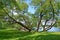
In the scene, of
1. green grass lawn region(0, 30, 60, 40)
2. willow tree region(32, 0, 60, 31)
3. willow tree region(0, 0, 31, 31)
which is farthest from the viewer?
willow tree region(0, 0, 31, 31)

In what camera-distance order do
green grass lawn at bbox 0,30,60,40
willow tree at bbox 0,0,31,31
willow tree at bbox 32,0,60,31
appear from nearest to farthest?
green grass lawn at bbox 0,30,60,40 < willow tree at bbox 32,0,60,31 < willow tree at bbox 0,0,31,31

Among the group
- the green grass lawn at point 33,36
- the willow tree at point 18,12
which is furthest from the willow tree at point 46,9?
the green grass lawn at point 33,36

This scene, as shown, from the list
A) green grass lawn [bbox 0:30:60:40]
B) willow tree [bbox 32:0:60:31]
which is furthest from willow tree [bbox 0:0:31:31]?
green grass lawn [bbox 0:30:60:40]

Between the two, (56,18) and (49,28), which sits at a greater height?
(56,18)

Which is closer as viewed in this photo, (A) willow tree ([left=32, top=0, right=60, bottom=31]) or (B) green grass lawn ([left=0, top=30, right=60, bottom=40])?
(B) green grass lawn ([left=0, top=30, right=60, bottom=40])

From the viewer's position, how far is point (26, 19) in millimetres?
20750

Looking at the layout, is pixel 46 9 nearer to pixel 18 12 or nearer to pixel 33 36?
pixel 18 12

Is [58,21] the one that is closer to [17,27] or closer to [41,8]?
[41,8]

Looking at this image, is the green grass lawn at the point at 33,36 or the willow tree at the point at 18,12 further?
the willow tree at the point at 18,12

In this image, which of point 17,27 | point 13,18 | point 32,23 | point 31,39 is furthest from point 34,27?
point 31,39

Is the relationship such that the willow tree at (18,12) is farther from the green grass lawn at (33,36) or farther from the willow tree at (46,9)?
the green grass lawn at (33,36)

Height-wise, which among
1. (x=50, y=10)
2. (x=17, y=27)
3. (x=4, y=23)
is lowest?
(x=17, y=27)

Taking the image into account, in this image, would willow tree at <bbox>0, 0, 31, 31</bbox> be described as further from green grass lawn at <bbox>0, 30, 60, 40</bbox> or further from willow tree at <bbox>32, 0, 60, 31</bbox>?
green grass lawn at <bbox>0, 30, 60, 40</bbox>

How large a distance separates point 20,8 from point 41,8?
267cm
